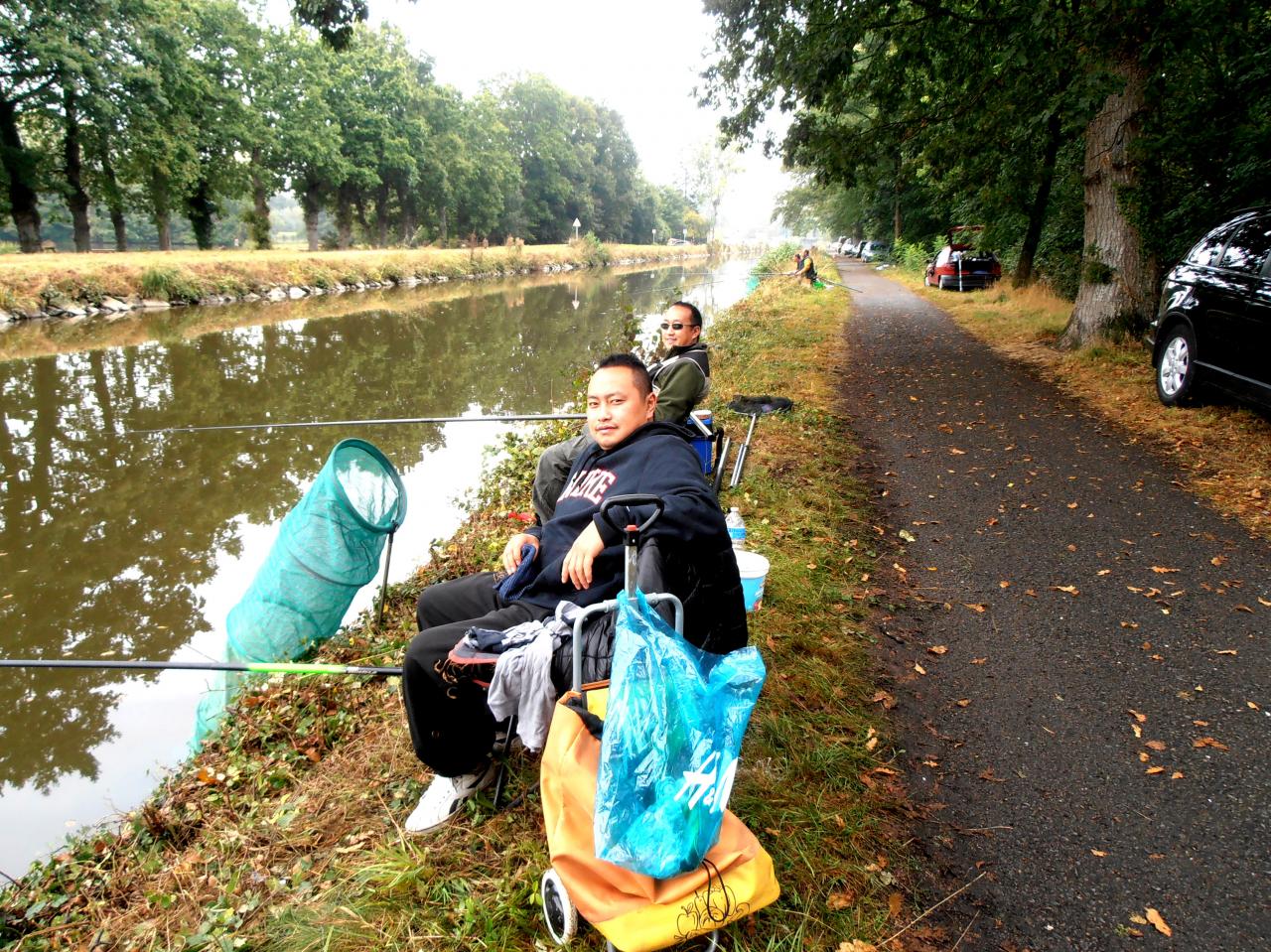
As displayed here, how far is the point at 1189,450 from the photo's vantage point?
529 cm

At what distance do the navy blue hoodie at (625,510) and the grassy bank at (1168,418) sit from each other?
401 cm

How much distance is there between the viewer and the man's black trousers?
2.06m

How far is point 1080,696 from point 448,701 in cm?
253

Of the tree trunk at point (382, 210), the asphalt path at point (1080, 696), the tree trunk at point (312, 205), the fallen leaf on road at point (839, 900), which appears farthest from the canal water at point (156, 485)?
the tree trunk at point (382, 210)

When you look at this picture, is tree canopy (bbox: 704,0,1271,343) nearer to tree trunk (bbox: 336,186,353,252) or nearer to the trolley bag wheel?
the trolley bag wheel

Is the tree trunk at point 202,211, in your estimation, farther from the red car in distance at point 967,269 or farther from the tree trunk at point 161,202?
the red car in distance at point 967,269

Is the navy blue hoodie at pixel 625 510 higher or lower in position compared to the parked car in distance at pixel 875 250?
lower

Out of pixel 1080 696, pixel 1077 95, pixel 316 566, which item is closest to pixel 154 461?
pixel 316 566

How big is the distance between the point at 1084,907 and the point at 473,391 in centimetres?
1029

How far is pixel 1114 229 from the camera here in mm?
8508

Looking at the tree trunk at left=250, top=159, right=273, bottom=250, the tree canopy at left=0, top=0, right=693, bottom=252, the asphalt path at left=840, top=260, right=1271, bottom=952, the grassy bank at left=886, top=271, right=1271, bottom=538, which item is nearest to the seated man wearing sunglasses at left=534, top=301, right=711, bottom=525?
the asphalt path at left=840, top=260, right=1271, bottom=952

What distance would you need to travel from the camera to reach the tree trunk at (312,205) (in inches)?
1655

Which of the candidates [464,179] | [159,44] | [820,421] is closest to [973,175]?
[820,421]

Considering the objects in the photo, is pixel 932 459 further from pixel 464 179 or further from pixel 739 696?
pixel 464 179
